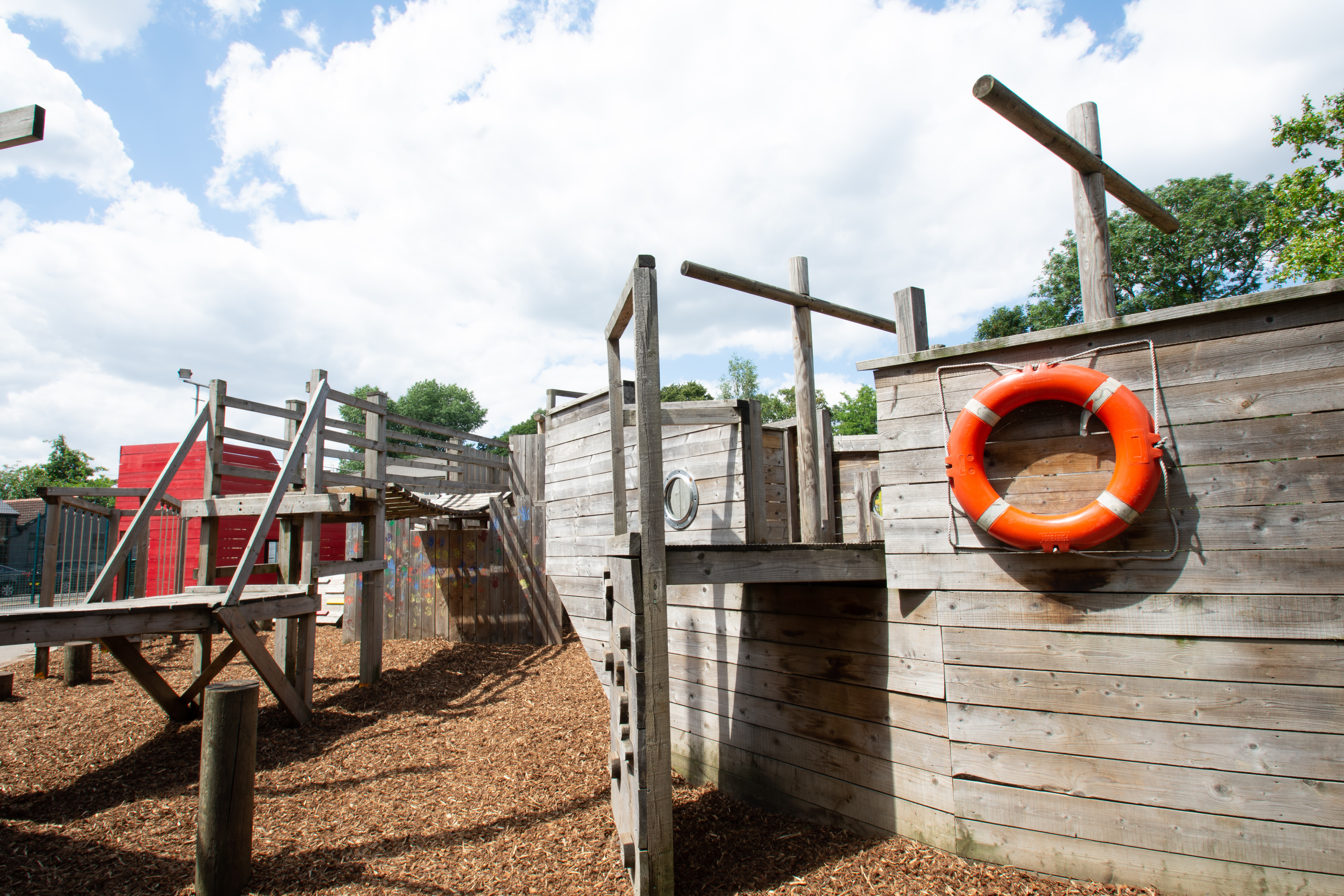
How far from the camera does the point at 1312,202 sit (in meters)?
13.3

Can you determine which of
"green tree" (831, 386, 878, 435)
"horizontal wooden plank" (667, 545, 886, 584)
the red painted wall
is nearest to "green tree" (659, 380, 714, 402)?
"green tree" (831, 386, 878, 435)

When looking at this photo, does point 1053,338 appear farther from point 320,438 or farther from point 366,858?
point 320,438

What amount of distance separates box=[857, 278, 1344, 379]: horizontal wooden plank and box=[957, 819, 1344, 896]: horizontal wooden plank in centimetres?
219

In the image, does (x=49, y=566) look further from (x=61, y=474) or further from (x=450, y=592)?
(x=61, y=474)

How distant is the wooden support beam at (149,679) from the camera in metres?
5.23

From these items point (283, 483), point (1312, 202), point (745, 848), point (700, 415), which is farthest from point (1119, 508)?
point (1312, 202)

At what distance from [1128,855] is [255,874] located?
4044 mm

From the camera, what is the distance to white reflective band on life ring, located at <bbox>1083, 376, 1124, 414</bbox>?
300cm

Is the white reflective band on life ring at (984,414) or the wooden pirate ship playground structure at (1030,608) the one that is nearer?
the wooden pirate ship playground structure at (1030,608)

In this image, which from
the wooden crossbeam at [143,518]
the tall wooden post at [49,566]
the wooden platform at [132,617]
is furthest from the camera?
the tall wooden post at [49,566]

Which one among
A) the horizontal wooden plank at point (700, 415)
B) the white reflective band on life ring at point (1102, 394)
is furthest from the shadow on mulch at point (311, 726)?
the white reflective band on life ring at point (1102, 394)

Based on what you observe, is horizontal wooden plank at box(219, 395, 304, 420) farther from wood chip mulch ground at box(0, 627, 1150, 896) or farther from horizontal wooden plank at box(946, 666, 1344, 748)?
horizontal wooden plank at box(946, 666, 1344, 748)

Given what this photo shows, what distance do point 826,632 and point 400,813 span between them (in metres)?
2.82

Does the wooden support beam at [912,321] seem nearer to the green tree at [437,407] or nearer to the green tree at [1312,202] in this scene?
the green tree at [1312,202]
